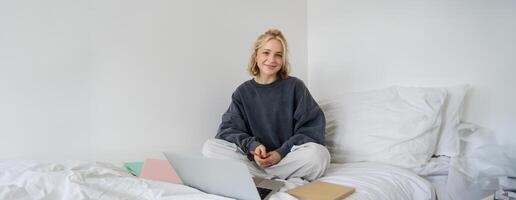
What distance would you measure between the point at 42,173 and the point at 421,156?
102 cm

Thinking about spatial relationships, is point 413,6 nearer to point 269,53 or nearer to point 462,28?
point 462,28

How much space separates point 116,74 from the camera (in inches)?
46.6

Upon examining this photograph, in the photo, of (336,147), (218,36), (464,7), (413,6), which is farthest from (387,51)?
(218,36)

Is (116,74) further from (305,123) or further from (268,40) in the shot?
(305,123)

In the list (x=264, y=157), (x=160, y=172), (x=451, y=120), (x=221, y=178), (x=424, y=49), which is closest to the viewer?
(x=221, y=178)

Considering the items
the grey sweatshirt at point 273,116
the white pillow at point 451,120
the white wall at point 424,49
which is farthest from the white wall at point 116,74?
the white pillow at point 451,120

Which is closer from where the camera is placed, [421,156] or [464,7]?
[421,156]

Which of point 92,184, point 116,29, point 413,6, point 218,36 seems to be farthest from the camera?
point 218,36

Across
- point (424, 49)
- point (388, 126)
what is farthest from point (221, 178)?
point (424, 49)

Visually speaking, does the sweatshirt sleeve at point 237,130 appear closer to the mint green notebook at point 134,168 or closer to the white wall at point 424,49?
the mint green notebook at point 134,168

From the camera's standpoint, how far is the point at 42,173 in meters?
0.75

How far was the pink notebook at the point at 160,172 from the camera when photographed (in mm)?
870

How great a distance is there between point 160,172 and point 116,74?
0.44 m

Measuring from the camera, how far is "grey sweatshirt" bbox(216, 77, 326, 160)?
1.14m
